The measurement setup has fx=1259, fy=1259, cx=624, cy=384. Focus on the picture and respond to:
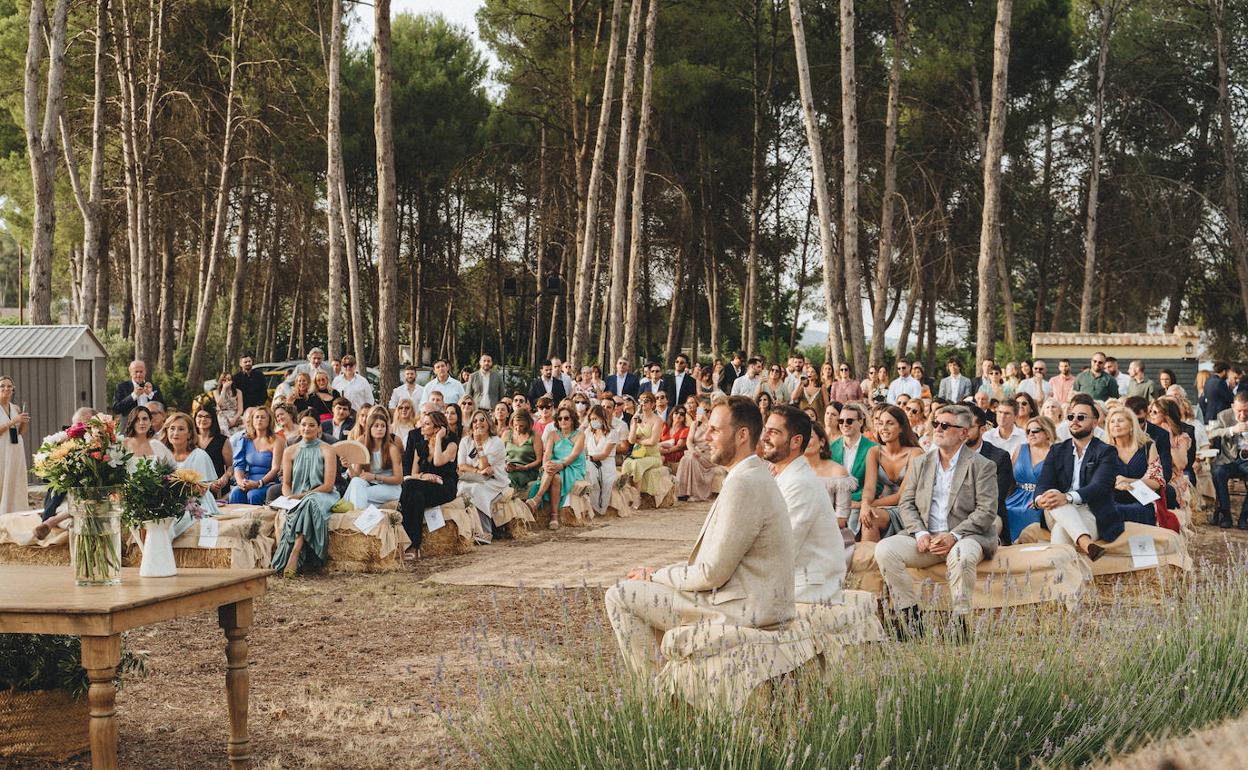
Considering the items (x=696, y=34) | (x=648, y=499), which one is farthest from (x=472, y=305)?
(x=648, y=499)

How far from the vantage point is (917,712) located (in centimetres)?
399

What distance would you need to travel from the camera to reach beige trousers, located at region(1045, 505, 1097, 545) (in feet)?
27.5

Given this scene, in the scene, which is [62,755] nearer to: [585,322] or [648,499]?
[648,499]

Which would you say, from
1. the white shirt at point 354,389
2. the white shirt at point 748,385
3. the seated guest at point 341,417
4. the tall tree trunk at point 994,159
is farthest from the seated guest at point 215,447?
the tall tree trunk at point 994,159

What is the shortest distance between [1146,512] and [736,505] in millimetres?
5458

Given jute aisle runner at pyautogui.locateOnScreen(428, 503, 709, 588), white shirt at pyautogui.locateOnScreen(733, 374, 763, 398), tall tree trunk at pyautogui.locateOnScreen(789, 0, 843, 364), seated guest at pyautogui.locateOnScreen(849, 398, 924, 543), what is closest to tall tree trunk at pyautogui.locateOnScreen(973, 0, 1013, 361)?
tall tree trunk at pyautogui.locateOnScreen(789, 0, 843, 364)

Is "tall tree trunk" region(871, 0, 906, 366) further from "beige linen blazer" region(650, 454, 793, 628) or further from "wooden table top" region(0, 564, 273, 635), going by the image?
"wooden table top" region(0, 564, 273, 635)

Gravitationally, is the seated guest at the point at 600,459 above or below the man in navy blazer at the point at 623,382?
below

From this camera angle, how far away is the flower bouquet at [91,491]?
5012mm

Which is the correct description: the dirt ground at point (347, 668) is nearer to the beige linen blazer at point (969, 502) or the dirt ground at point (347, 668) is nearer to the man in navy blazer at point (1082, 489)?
the beige linen blazer at point (969, 502)

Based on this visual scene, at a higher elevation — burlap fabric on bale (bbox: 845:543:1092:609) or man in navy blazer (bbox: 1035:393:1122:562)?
man in navy blazer (bbox: 1035:393:1122:562)

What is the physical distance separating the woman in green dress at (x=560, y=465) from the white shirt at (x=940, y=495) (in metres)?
6.80

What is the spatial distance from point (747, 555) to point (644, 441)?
37.6ft

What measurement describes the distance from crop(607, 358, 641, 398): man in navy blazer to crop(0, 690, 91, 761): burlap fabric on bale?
45.3 feet
